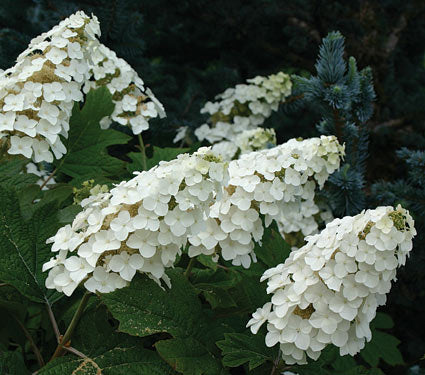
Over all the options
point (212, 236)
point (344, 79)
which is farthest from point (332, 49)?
point (212, 236)

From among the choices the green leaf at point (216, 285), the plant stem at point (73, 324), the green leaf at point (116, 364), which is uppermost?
the plant stem at point (73, 324)

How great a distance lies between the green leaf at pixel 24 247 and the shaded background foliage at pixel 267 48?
1.09 meters

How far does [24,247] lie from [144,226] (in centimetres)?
31

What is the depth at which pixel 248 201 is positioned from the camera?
958 millimetres

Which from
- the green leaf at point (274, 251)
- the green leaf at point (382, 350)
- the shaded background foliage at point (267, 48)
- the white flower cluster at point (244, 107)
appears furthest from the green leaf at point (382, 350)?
the white flower cluster at point (244, 107)

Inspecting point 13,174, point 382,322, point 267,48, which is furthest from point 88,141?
point 267,48

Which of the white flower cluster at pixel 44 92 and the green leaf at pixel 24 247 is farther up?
the white flower cluster at pixel 44 92

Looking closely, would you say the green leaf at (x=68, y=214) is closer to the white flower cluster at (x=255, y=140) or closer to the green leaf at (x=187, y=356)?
the green leaf at (x=187, y=356)

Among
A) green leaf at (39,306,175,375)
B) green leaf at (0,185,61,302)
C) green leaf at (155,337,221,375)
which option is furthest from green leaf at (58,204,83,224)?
green leaf at (155,337,221,375)

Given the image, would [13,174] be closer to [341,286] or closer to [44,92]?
[44,92]

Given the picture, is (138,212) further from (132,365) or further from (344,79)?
(344,79)

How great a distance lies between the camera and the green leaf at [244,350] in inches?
34.4

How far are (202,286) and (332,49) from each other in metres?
0.80

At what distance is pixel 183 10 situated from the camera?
2312 mm
